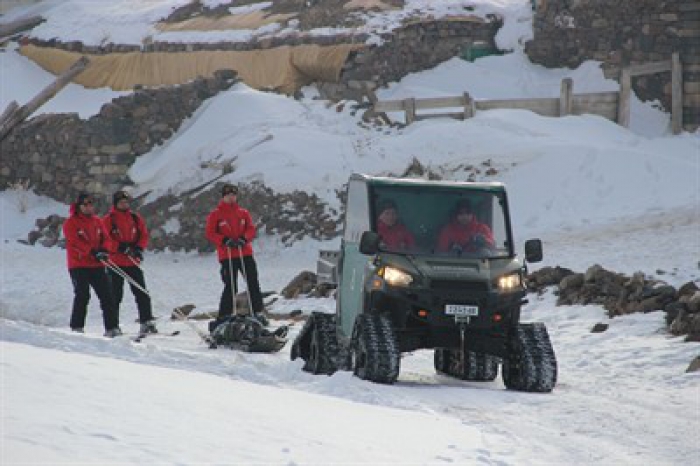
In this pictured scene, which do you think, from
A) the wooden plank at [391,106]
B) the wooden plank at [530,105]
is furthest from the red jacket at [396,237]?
the wooden plank at [530,105]

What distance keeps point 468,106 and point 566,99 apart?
2.02 metres

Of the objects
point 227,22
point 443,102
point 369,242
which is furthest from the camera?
point 227,22

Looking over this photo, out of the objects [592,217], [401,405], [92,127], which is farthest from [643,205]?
[401,405]

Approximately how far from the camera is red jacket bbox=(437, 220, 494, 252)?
13.9 m

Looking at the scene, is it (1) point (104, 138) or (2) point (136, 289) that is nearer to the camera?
(2) point (136, 289)

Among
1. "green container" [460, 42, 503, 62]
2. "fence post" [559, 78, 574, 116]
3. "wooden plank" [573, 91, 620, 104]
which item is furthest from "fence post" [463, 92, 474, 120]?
"green container" [460, 42, 503, 62]

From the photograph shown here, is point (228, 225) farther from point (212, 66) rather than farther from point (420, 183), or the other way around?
point (212, 66)

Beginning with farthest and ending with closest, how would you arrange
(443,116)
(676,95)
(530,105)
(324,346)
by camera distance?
(676,95) < (443,116) < (530,105) < (324,346)

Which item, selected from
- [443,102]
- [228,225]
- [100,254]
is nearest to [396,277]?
[228,225]

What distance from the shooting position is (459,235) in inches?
547

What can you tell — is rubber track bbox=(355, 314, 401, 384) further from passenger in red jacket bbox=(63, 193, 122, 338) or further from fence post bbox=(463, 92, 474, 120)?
fence post bbox=(463, 92, 474, 120)

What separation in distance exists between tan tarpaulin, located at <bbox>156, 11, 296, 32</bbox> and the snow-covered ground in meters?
3.00

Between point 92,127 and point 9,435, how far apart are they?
27150 mm

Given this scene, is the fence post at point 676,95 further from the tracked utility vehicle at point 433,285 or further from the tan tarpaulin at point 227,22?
the tracked utility vehicle at point 433,285
